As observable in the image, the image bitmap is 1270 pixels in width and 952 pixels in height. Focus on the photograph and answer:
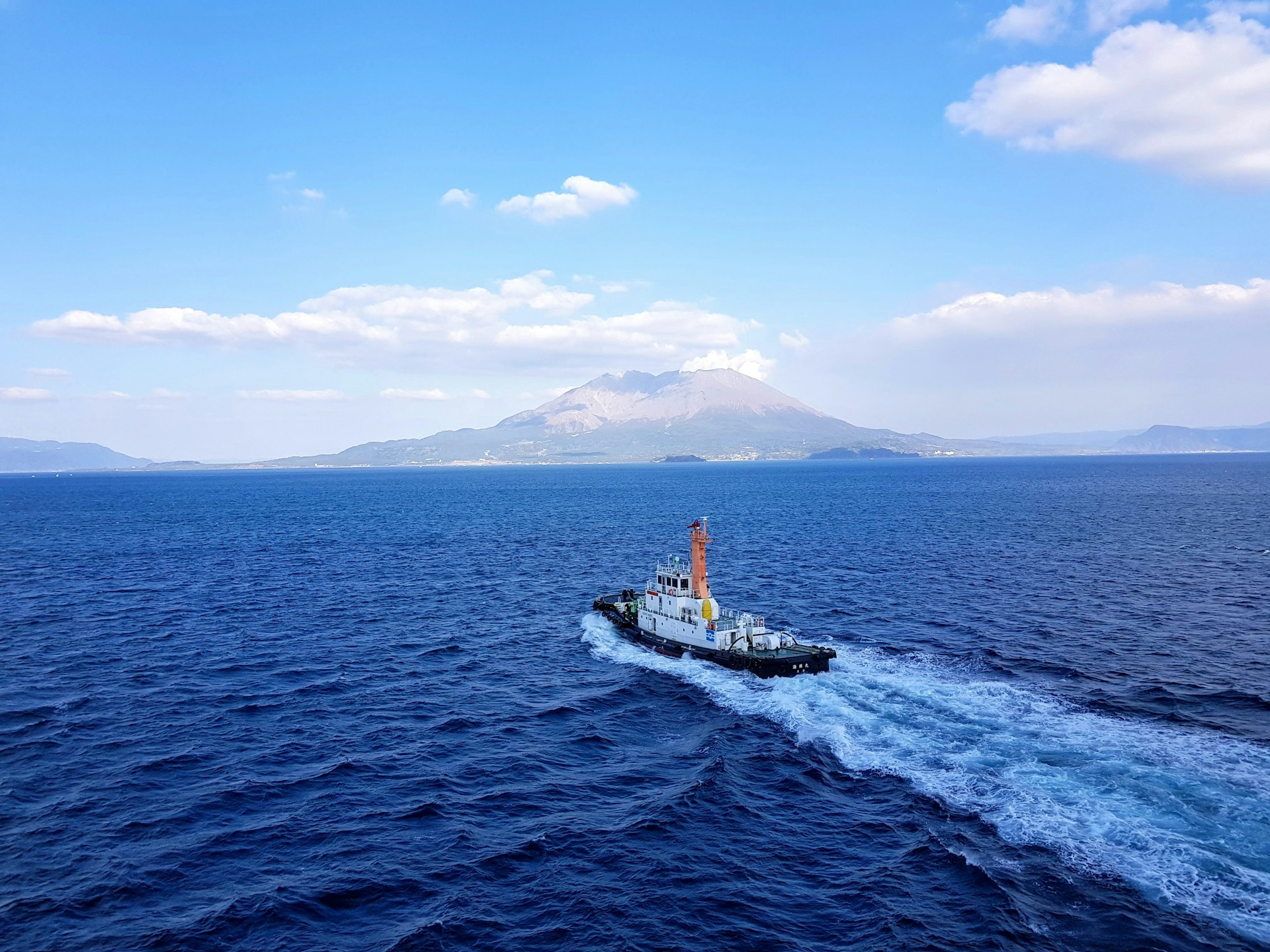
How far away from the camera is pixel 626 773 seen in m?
38.5

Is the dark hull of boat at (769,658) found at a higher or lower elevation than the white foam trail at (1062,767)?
higher

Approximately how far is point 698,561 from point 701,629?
558 cm

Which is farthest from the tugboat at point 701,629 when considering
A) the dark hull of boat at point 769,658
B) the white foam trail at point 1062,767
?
the white foam trail at point 1062,767

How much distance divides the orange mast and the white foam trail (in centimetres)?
889

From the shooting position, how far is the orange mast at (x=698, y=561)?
61.0 meters

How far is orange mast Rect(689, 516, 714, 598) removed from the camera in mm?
60969

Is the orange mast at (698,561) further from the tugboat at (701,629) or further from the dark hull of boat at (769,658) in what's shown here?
the dark hull of boat at (769,658)

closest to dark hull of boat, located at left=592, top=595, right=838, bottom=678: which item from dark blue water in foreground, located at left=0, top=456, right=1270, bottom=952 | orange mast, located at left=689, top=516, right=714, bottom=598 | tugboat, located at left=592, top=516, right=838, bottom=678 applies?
tugboat, located at left=592, top=516, right=838, bottom=678

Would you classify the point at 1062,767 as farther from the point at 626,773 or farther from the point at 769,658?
the point at 626,773

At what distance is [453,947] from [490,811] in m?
9.41

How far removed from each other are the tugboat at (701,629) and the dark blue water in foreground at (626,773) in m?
1.68

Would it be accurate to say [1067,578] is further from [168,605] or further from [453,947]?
[168,605]

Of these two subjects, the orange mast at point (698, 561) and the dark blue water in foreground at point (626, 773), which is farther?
the orange mast at point (698, 561)

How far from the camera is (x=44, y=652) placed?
58.1 metres
